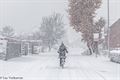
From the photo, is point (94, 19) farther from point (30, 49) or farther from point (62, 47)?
point (62, 47)

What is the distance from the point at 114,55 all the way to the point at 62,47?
11230 millimetres

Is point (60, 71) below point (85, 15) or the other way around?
below

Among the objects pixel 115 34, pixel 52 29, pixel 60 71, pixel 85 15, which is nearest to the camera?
pixel 60 71

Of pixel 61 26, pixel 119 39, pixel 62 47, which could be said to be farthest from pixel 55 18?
pixel 62 47

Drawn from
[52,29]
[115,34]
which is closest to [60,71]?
[115,34]

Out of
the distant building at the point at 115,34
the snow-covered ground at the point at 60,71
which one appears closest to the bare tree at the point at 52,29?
the distant building at the point at 115,34

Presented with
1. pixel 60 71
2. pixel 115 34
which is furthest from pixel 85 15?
pixel 60 71

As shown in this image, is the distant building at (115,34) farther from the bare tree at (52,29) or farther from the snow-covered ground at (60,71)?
the snow-covered ground at (60,71)

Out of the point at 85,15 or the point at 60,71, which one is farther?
the point at 85,15

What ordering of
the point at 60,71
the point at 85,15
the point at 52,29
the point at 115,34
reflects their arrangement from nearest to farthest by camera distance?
the point at 60,71, the point at 85,15, the point at 115,34, the point at 52,29

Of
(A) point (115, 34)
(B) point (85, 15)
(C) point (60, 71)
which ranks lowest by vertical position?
(C) point (60, 71)

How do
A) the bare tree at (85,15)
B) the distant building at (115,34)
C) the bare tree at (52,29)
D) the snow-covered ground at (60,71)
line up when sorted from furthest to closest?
the bare tree at (52,29)
the distant building at (115,34)
the bare tree at (85,15)
the snow-covered ground at (60,71)

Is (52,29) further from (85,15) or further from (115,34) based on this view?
(85,15)

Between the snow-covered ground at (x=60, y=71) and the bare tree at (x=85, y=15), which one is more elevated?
the bare tree at (x=85, y=15)
